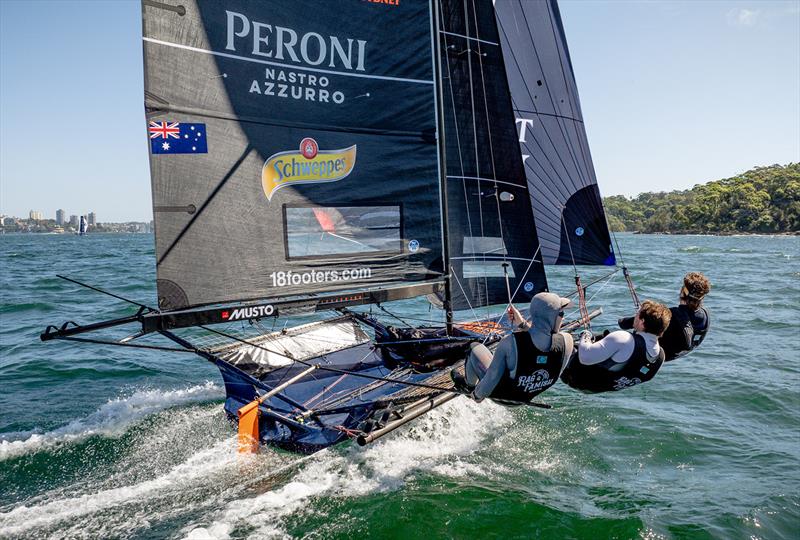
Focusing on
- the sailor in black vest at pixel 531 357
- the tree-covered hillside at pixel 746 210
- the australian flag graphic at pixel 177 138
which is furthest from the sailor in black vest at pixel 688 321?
the tree-covered hillside at pixel 746 210

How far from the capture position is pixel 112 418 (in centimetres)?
611

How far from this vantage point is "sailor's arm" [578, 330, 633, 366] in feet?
13.8

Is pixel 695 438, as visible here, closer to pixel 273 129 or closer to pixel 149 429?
pixel 273 129

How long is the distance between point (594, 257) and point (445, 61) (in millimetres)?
3464

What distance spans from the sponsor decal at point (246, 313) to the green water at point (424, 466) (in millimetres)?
1395

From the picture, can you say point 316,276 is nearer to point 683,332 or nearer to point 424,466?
point 424,466

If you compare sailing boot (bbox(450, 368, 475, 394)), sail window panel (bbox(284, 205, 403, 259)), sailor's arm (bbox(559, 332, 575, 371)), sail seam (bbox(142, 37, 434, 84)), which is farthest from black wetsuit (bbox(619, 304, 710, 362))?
sail seam (bbox(142, 37, 434, 84))

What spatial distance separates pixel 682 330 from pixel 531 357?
5.26ft

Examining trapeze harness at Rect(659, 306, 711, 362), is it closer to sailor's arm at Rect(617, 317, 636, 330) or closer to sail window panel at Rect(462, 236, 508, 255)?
sailor's arm at Rect(617, 317, 636, 330)

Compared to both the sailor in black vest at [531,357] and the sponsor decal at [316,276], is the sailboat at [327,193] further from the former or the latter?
the sailor in black vest at [531,357]

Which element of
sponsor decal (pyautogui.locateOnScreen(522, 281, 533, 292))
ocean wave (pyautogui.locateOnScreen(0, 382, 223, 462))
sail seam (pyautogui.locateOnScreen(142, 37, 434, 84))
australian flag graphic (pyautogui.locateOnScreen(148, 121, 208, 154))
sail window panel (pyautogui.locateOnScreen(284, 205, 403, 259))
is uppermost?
sail seam (pyautogui.locateOnScreen(142, 37, 434, 84))

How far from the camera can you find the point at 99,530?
397cm

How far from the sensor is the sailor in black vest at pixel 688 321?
4766 mm

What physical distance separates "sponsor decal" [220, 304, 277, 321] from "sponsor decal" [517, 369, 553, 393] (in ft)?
6.90
